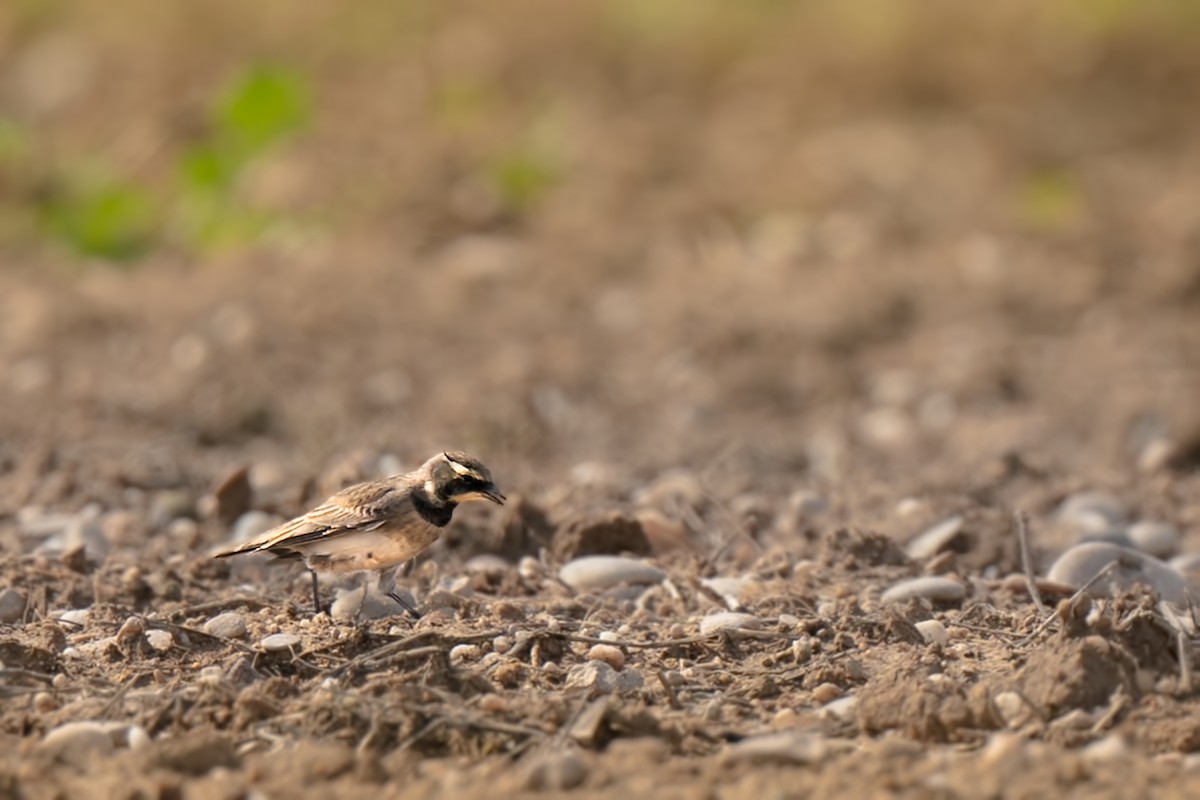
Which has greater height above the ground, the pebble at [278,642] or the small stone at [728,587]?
the small stone at [728,587]

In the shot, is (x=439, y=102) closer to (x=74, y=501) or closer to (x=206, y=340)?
(x=206, y=340)

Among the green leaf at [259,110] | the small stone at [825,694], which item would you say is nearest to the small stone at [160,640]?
the small stone at [825,694]

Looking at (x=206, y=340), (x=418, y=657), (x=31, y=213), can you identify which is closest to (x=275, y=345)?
(x=206, y=340)

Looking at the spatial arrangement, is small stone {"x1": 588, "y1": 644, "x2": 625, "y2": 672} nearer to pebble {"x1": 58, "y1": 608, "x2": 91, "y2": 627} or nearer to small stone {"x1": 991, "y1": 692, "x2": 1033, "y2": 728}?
small stone {"x1": 991, "y1": 692, "x2": 1033, "y2": 728}

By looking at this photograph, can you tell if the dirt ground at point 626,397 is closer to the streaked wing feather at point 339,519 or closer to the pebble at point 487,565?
the pebble at point 487,565

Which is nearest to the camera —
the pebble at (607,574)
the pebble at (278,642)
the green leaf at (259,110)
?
the pebble at (278,642)

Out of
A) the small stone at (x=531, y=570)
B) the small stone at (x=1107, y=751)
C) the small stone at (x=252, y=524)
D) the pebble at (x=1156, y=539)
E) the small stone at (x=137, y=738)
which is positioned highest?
the small stone at (x=252, y=524)

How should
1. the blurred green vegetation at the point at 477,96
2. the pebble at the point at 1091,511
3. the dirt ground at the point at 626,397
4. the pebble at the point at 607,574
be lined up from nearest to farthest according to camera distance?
the dirt ground at the point at 626,397 → the pebble at the point at 607,574 → the pebble at the point at 1091,511 → the blurred green vegetation at the point at 477,96

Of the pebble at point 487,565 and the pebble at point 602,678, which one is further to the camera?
the pebble at point 487,565
